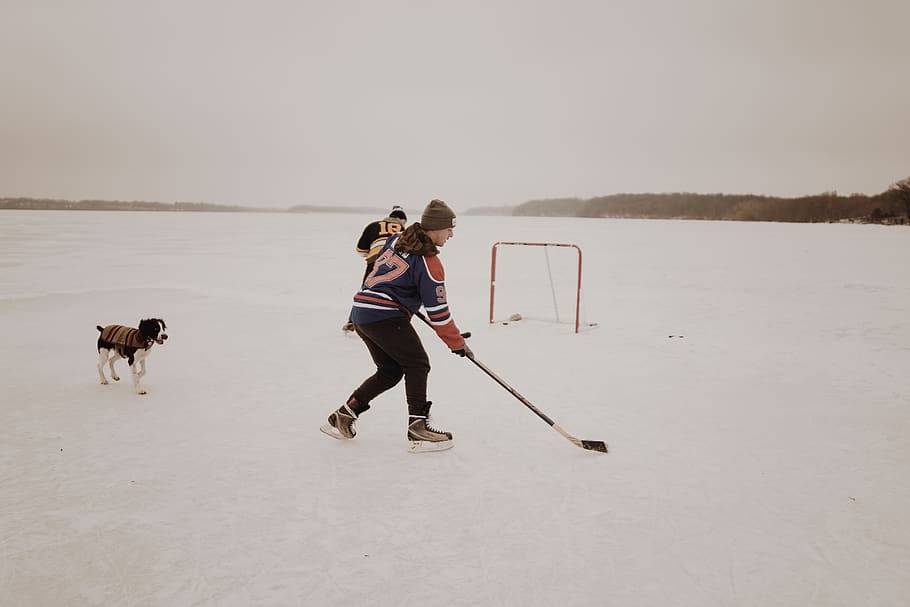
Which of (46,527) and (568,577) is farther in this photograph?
(46,527)

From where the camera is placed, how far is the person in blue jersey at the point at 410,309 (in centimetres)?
324

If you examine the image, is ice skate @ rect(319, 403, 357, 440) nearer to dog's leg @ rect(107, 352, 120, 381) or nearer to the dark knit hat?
the dark knit hat

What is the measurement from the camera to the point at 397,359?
342 centimetres

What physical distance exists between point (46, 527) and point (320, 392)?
7.61 feet

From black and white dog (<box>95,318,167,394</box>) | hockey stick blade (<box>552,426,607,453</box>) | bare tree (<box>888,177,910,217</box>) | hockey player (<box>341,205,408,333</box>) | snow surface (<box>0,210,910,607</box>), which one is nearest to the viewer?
snow surface (<box>0,210,910,607</box>)

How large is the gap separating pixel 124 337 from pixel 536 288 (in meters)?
8.92

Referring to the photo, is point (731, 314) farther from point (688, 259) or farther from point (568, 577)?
point (688, 259)

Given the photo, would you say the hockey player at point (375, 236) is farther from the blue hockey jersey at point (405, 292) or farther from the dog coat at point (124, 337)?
the blue hockey jersey at point (405, 292)

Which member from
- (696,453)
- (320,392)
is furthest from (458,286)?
(696,453)

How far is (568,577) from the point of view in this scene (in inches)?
93.0

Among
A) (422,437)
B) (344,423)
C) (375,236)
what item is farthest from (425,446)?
(375,236)

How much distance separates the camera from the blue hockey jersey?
3.24 m

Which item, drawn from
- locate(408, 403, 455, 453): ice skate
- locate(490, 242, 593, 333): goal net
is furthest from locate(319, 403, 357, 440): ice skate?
locate(490, 242, 593, 333): goal net

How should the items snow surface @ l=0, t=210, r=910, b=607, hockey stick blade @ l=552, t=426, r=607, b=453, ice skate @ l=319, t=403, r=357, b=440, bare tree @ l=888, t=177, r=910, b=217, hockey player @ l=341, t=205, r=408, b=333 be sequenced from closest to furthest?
snow surface @ l=0, t=210, r=910, b=607, hockey stick blade @ l=552, t=426, r=607, b=453, ice skate @ l=319, t=403, r=357, b=440, hockey player @ l=341, t=205, r=408, b=333, bare tree @ l=888, t=177, r=910, b=217
